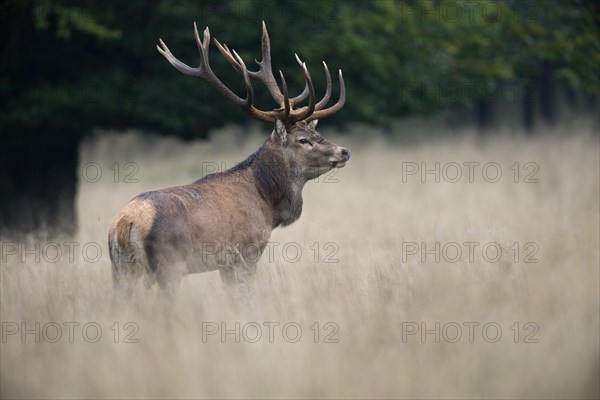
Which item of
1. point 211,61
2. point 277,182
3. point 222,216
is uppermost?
point 211,61

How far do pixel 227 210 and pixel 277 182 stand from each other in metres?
0.84

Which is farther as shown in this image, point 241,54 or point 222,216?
point 241,54

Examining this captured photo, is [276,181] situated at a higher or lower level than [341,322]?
higher

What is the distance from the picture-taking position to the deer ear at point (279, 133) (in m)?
7.54

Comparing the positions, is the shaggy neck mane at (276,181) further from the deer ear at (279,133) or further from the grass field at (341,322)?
the grass field at (341,322)

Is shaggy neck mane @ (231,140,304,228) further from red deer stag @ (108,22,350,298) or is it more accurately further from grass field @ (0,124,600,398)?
grass field @ (0,124,600,398)

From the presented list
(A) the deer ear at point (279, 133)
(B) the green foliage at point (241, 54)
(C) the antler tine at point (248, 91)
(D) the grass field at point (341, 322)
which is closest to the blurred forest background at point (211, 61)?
(B) the green foliage at point (241, 54)

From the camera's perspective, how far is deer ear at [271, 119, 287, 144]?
754cm

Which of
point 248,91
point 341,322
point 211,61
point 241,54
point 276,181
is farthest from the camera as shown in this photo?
point 211,61

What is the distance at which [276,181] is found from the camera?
7.55 meters

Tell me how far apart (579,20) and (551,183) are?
264cm

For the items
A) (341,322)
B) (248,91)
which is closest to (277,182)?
(248,91)

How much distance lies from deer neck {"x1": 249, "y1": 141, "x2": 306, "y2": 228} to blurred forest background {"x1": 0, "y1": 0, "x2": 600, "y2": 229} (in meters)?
3.55

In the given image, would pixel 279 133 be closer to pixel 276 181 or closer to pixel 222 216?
pixel 276 181
